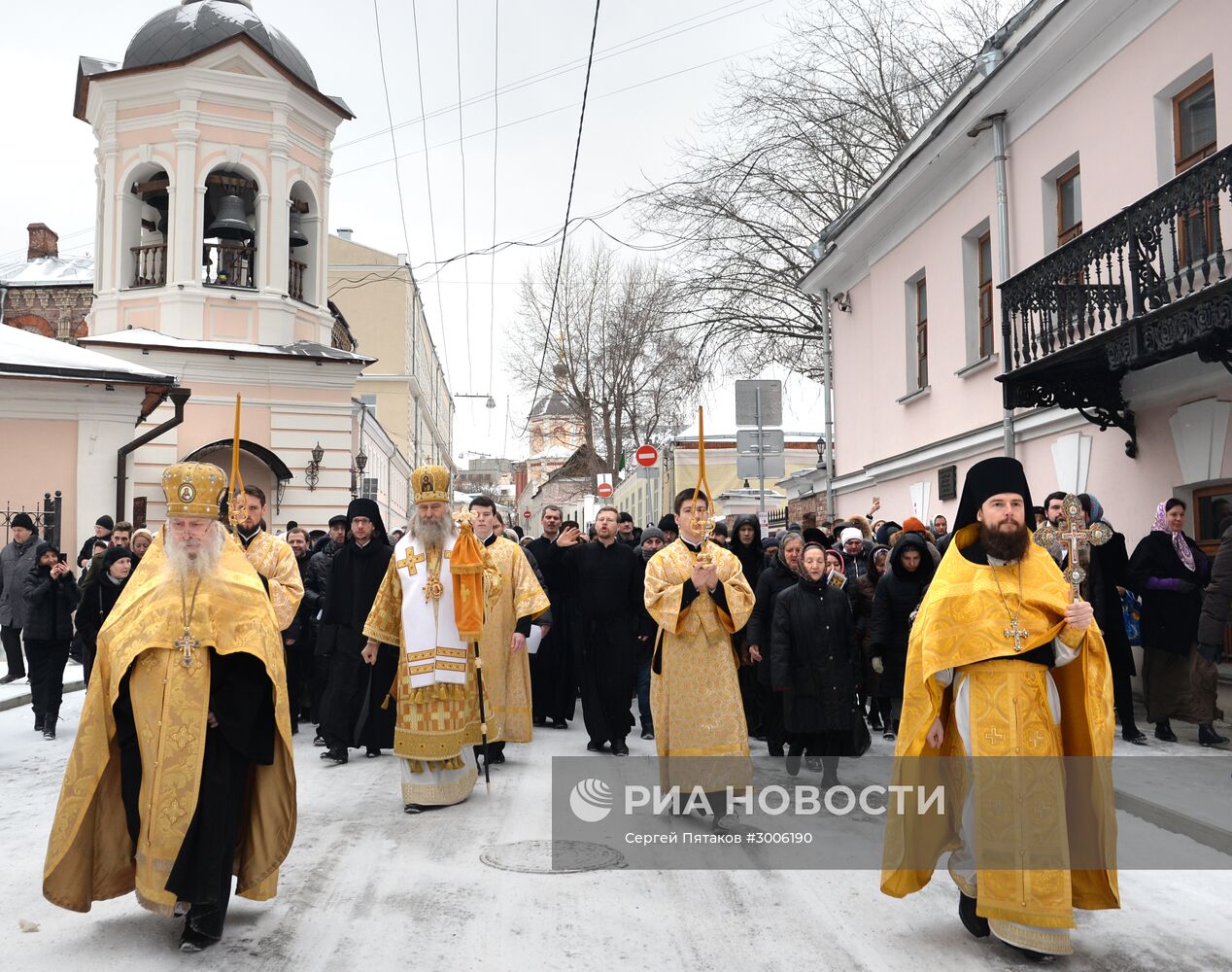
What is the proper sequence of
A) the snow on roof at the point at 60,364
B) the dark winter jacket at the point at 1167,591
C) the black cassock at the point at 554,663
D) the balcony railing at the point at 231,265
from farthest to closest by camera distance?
1. the balcony railing at the point at 231,265
2. the snow on roof at the point at 60,364
3. the black cassock at the point at 554,663
4. the dark winter jacket at the point at 1167,591

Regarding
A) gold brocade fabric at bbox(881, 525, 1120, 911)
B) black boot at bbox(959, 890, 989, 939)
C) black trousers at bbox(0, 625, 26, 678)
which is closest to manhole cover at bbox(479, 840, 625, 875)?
gold brocade fabric at bbox(881, 525, 1120, 911)

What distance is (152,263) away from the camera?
22.2 metres

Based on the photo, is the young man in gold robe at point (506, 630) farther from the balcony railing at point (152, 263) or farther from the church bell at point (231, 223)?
the balcony railing at point (152, 263)

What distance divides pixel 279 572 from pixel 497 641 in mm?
1850

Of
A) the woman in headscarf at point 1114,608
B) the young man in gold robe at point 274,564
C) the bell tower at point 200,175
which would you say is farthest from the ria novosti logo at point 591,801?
→ the bell tower at point 200,175

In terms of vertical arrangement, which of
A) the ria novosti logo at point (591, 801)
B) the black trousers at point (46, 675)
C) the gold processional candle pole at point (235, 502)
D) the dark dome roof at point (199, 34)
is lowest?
the ria novosti logo at point (591, 801)

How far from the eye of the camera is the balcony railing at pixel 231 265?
2242 cm

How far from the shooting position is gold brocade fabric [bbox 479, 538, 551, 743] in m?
8.03

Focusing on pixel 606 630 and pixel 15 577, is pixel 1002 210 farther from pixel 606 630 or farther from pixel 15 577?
pixel 15 577

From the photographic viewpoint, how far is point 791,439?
4141 centimetres

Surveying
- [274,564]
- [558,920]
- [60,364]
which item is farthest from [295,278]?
[558,920]

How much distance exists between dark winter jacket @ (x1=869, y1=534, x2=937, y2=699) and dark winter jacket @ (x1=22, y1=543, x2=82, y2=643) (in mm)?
6762

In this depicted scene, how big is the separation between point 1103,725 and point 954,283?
36.9 ft

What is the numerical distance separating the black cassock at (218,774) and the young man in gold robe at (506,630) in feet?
11.4
